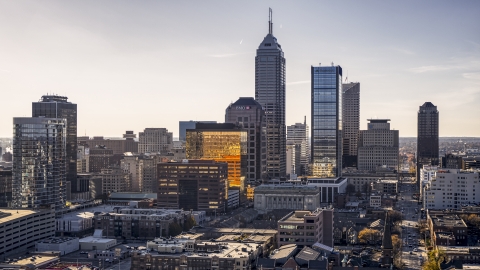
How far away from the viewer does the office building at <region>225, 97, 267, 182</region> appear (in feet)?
597

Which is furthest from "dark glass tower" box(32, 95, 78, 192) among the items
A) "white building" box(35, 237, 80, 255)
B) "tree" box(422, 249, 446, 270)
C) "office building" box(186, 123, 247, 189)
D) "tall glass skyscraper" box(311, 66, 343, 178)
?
"tree" box(422, 249, 446, 270)

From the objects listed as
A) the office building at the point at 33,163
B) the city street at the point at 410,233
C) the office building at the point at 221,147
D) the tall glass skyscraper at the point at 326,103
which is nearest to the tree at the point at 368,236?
the city street at the point at 410,233

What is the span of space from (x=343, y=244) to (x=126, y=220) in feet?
Answer: 113

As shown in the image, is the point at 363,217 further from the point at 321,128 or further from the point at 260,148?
the point at 321,128

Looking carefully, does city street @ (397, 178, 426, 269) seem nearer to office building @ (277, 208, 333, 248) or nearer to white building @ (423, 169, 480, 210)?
white building @ (423, 169, 480, 210)

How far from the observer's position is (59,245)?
92125 mm

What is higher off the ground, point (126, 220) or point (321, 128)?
point (321, 128)

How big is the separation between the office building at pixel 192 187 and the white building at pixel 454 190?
4163cm

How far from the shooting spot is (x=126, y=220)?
109 metres

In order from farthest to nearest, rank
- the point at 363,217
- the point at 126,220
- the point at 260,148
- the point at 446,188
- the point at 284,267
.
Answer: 1. the point at 260,148
2. the point at 446,188
3. the point at 363,217
4. the point at 126,220
5. the point at 284,267

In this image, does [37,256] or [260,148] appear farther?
[260,148]

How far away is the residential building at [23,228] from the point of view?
92.1 meters

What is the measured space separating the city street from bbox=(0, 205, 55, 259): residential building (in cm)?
5213

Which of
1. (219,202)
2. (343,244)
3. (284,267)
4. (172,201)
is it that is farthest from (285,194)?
→ (284,267)
